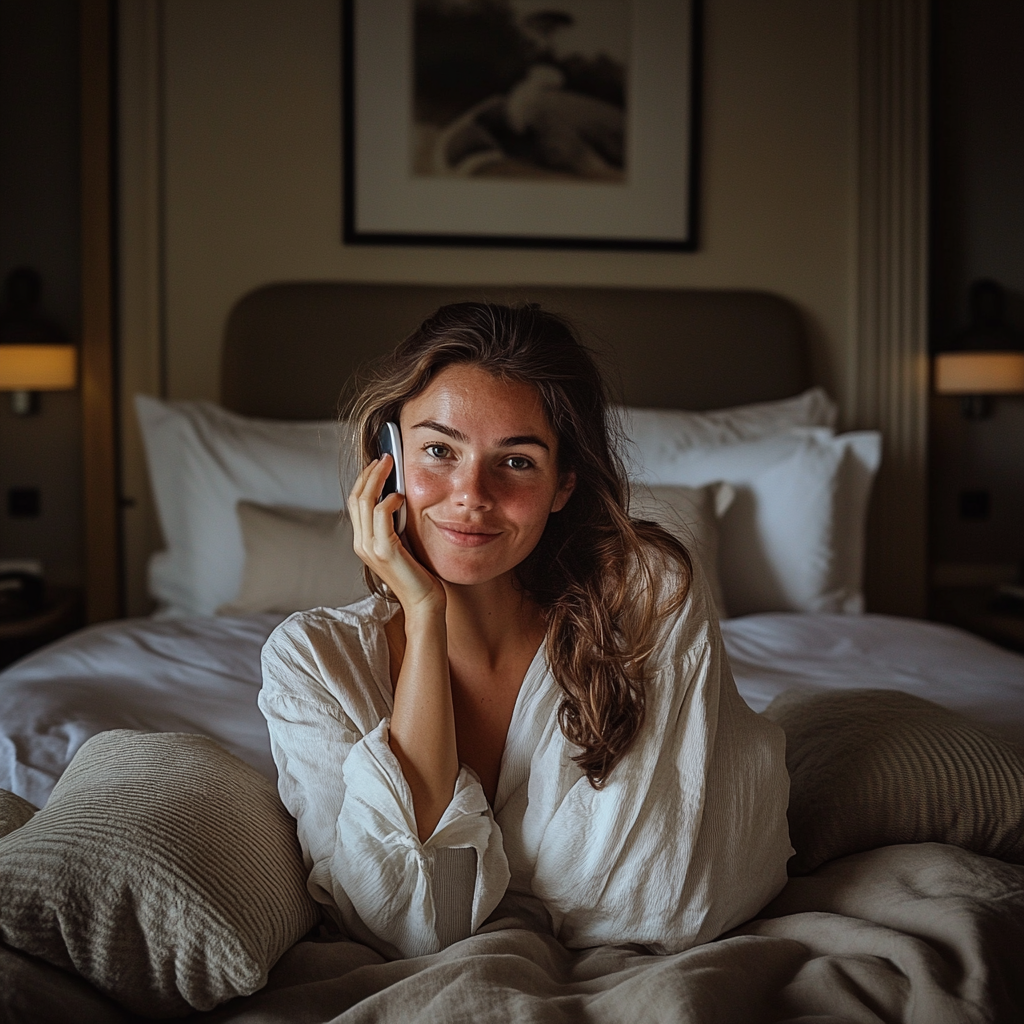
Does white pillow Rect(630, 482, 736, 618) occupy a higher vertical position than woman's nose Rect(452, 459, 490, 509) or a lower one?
lower

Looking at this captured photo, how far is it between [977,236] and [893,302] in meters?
0.39

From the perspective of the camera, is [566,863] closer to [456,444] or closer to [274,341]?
[456,444]

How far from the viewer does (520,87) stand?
10.5 ft

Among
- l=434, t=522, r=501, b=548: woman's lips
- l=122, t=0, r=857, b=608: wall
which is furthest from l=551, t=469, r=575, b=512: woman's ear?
l=122, t=0, r=857, b=608: wall

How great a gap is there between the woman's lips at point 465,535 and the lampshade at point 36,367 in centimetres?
233

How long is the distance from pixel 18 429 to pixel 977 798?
115 inches

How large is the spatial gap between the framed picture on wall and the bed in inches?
9.9

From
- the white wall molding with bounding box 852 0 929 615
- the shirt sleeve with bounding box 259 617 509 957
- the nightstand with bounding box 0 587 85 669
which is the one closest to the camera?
the shirt sleeve with bounding box 259 617 509 957

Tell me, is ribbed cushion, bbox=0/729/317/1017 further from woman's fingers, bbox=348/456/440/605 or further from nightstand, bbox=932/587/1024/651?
nightstand, bbox=932/587/1024/651

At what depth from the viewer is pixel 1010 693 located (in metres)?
1.92

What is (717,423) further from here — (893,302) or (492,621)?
(492,621)

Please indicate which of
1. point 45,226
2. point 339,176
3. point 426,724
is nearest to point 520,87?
point 339,176

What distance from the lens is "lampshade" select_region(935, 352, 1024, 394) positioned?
3.16m

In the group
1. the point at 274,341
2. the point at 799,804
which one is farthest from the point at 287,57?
the point at 799,804
